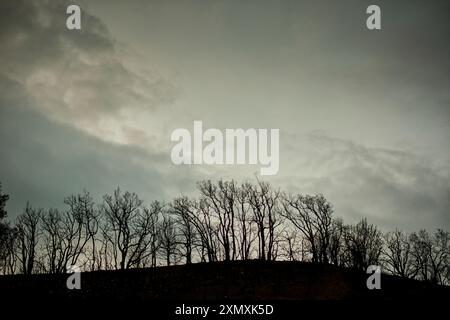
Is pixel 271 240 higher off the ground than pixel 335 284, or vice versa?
pixel 271 240

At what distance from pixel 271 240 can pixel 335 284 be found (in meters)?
14.6

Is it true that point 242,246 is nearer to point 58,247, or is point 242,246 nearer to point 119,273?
point 119,273

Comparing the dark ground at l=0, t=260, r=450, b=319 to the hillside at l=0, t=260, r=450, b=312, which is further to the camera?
the hillside at l=0, t=260, r=450, b=312

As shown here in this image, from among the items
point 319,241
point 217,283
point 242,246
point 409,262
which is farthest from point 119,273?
point 409,262

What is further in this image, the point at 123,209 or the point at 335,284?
the point at 123,209

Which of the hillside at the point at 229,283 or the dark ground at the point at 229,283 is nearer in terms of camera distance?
the dark ground at the point at 229,283

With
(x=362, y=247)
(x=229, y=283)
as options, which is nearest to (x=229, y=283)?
(x=229, y=283)

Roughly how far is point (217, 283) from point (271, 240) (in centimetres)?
1610

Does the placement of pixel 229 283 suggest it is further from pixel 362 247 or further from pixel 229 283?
pixel 362 247

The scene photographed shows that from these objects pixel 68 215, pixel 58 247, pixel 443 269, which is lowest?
pixel 443 269
